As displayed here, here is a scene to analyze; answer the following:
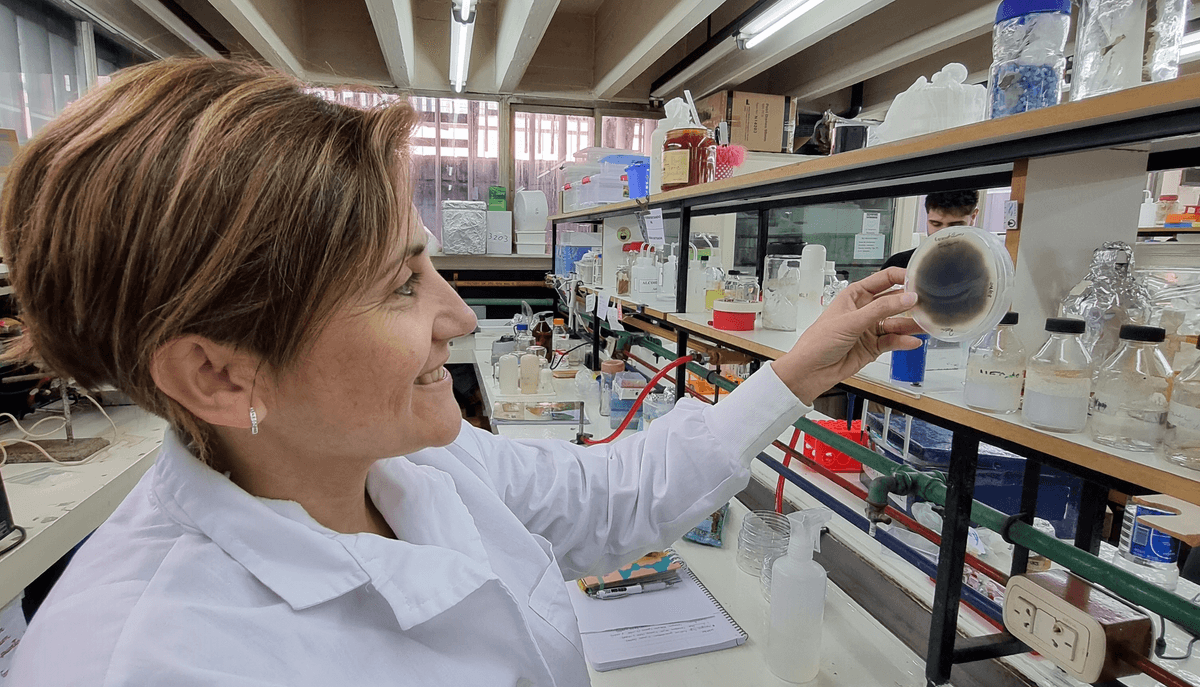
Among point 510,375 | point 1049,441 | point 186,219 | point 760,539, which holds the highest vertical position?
point 186,219

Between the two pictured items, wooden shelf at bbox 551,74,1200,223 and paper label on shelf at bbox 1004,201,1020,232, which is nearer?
wooden shelf at bbox 551,74,1200,223

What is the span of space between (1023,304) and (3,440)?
9.64ft

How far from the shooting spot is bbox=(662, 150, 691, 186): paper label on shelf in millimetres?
1741

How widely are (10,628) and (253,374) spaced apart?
2.12 m

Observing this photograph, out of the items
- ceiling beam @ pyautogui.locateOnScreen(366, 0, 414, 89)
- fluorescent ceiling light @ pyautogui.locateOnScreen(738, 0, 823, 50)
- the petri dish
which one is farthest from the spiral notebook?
ceiling beam @ pyautogui.locateOnScreen(366, 0, 414, 89)

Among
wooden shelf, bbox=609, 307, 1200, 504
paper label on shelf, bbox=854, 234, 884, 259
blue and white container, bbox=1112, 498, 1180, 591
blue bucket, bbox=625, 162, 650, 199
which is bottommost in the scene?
blue and white container, bbox=1112, 498, 1180, 591

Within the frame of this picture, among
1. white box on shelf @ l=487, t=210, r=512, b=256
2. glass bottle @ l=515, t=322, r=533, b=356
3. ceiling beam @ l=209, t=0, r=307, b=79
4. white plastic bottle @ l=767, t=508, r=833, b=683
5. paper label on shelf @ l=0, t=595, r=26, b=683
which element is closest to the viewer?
white plastic bottle @ l=767, t=508, r=833, b=683

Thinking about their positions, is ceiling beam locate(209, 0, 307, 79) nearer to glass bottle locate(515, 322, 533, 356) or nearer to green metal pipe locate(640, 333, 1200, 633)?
glass bottle locate(515, 322, 533, 356)

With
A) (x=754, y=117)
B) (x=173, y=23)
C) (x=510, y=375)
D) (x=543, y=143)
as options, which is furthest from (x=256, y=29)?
(x=754, y=117)

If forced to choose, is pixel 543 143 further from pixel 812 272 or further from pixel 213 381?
pixel 213 381

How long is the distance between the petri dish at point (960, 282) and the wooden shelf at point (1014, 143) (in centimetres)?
12

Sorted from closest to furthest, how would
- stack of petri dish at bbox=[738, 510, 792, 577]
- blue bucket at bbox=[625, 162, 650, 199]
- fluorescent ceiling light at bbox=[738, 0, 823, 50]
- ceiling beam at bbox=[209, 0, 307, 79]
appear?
stack of petri dish at bbox=[738, 510, 792, 577]
blue bucket at bbox=[625, 162, 650, 199]
fluorescent ceiling light at bbox=[738, 0, 823, 50]
ceiling beam at bbox=[209, 0, 307, 79]

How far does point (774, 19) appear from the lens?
3.19m

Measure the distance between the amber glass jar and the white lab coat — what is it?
0.88 meters
